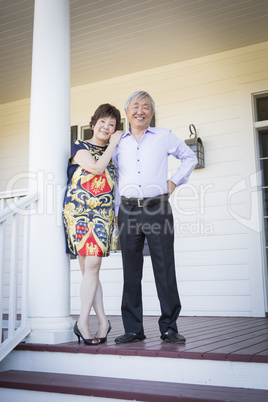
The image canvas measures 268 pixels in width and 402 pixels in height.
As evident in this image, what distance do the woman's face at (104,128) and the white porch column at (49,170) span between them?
0.98 feet

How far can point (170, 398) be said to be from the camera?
191cm

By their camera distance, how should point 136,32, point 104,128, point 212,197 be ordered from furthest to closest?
point 212,197 → point 136,32 → point 104,128

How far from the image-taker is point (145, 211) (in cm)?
267

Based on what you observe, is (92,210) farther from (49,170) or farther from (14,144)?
(14,144)

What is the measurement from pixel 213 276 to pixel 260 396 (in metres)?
2.58

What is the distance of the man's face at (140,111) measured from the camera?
2.75 meters

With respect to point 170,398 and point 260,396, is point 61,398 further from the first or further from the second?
point 260,396

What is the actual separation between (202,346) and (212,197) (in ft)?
7.78

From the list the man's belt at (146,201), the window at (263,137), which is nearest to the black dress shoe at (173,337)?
the man's belt at (146,201)

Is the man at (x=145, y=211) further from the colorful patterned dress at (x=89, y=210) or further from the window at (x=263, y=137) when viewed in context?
the window at (x=263, y=137)

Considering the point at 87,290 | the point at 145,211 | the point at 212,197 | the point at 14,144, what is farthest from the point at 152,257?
the point at 14,144

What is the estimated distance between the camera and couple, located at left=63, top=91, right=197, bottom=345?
8.64 ft

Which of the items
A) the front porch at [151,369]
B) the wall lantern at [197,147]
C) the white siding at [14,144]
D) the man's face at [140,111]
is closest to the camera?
the front porch at [151,369]

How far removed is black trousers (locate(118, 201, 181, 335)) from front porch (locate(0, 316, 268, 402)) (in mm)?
169
